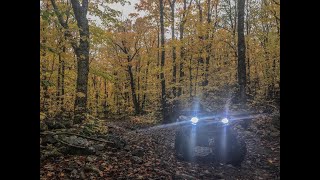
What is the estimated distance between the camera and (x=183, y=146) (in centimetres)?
872

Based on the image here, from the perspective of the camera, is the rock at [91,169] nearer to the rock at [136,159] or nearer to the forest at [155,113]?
the forest at [155,113]

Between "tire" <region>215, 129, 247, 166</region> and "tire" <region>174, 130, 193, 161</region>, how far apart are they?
35.5 inches

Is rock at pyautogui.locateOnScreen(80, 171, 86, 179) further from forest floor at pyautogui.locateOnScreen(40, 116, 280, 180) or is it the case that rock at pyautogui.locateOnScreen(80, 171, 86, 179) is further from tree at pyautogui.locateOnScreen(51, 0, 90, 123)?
tree at pyautogui.locateOnScreen(51, 0, 90, 123)

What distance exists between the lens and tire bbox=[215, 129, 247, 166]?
8055 mm

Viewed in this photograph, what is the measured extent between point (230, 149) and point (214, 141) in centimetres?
55

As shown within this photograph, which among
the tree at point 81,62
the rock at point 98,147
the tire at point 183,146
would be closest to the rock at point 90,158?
the rock at point 98,147

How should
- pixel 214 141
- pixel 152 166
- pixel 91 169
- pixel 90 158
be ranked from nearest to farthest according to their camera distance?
pixel 91 169 → pixel 90 158 → pixel 152 166 → pixel 214 141

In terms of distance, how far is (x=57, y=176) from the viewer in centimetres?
571

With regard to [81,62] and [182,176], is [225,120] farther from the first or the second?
[81,62]

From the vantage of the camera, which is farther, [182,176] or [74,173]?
[182,176]

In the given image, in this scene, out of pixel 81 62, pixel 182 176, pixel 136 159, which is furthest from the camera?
pixel 81 62

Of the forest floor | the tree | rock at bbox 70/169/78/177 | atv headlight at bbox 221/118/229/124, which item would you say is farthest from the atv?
the tree

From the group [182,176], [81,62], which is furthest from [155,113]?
[182,176]

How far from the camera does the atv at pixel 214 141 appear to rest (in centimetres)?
813
